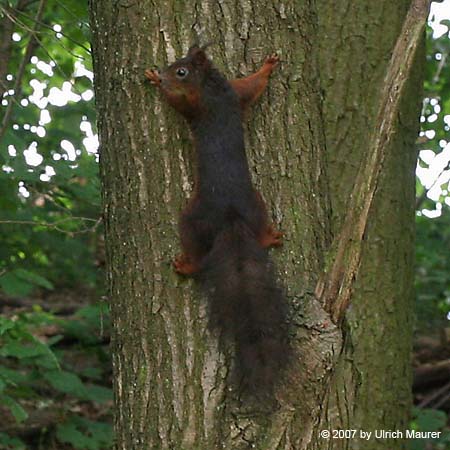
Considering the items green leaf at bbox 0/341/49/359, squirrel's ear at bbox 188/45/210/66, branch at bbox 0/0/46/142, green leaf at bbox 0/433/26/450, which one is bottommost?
green leaf at bbox 0/433/26/450

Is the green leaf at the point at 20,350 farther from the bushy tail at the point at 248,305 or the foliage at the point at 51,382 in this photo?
the bushy tail at the point at 248,305

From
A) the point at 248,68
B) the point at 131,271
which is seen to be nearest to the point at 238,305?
the point at 131,271

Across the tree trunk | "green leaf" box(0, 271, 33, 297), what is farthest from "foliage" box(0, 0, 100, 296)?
the tree trunk

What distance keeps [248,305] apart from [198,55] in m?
0.62

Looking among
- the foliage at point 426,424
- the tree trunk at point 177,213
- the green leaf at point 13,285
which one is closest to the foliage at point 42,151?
the green leaf at point 13,285

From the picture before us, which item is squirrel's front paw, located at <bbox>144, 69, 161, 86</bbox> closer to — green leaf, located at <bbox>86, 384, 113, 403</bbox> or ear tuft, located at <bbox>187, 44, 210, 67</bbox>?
ear tuft, located at <bbox>187, 44, 210, 67</bbox>

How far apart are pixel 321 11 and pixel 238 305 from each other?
2.02 metres

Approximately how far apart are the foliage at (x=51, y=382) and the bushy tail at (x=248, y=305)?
5.20 ft

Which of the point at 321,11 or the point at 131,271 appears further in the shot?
the point at 321,11

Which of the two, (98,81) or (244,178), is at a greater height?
(98,81)

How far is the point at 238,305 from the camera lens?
2031 mm

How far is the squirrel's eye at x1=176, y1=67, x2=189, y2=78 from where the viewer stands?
2.18 metres

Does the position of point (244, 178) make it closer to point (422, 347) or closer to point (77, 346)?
point (77, 346)

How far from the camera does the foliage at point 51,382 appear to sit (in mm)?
3830
